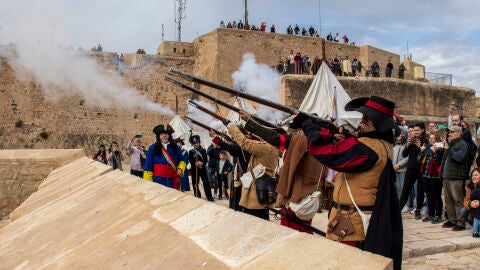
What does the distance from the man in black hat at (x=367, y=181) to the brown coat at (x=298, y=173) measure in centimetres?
77

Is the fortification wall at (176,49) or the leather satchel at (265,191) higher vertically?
the fortification wall at (176,49)

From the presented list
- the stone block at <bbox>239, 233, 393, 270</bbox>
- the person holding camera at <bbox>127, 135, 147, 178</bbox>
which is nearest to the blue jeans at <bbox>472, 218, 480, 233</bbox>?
the stone block at <bbox>239, 233, 393, 270</bbox>

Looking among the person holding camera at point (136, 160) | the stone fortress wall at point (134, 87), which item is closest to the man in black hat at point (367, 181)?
the person holding camera at point (136, 160)

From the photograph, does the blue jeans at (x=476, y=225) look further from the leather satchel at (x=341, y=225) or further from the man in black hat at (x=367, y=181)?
the leather satchel at (x=341, y=225)

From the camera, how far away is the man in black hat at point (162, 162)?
653 centimetres

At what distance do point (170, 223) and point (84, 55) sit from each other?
2719cm

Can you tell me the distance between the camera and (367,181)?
277cm

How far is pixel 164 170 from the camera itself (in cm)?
657

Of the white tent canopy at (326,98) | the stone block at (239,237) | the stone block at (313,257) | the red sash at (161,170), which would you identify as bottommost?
the red sash at (161,170)

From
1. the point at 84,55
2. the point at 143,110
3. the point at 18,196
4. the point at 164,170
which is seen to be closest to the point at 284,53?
the point at 143,110

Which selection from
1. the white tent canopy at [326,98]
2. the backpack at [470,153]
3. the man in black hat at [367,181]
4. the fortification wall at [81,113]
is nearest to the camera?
the man in black hat at [367,181]

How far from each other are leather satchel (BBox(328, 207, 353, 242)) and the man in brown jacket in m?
1.66

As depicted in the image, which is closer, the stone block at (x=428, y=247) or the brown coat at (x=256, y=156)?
the brown coat at (x=256, y=156)

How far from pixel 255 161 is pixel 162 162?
2.23m
